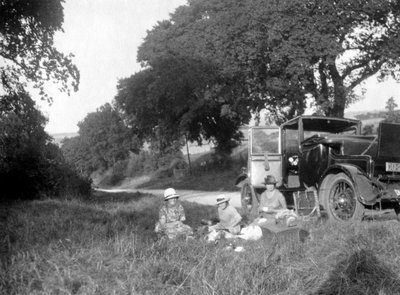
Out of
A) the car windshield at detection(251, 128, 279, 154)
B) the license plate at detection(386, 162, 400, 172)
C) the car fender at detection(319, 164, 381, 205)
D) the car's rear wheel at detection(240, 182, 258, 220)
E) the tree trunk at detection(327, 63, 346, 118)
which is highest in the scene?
the tree trunk at detection(327, 63, 346, 118)

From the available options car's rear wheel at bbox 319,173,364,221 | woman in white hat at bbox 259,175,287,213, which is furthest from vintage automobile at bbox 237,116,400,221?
woman in white hat at bbox 259,175,287,213

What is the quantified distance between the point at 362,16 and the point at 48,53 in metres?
12.9

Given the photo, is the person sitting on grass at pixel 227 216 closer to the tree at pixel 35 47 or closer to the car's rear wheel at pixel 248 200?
the car's rear wheel at pixel 248 200

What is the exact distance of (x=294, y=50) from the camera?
17750mm

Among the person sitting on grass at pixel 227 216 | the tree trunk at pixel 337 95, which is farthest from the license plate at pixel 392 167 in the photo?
the tree trunk at pixel 337 95

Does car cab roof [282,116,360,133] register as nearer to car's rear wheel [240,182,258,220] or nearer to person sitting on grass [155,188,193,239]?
car's rear wheel [240,182,258,220]

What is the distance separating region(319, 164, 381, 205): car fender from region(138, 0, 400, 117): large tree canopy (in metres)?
10.7

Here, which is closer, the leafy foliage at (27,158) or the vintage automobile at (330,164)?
the vintage automobile at (330,164)

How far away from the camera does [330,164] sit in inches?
338

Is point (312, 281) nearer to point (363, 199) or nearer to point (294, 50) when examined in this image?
point (363, 199)

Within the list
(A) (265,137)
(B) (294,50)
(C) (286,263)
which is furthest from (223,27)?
(C) (286,263)

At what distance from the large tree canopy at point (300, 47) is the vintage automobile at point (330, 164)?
8.15 meters

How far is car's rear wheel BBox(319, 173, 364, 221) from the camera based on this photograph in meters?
7.46

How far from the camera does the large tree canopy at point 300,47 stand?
59.1 feet
